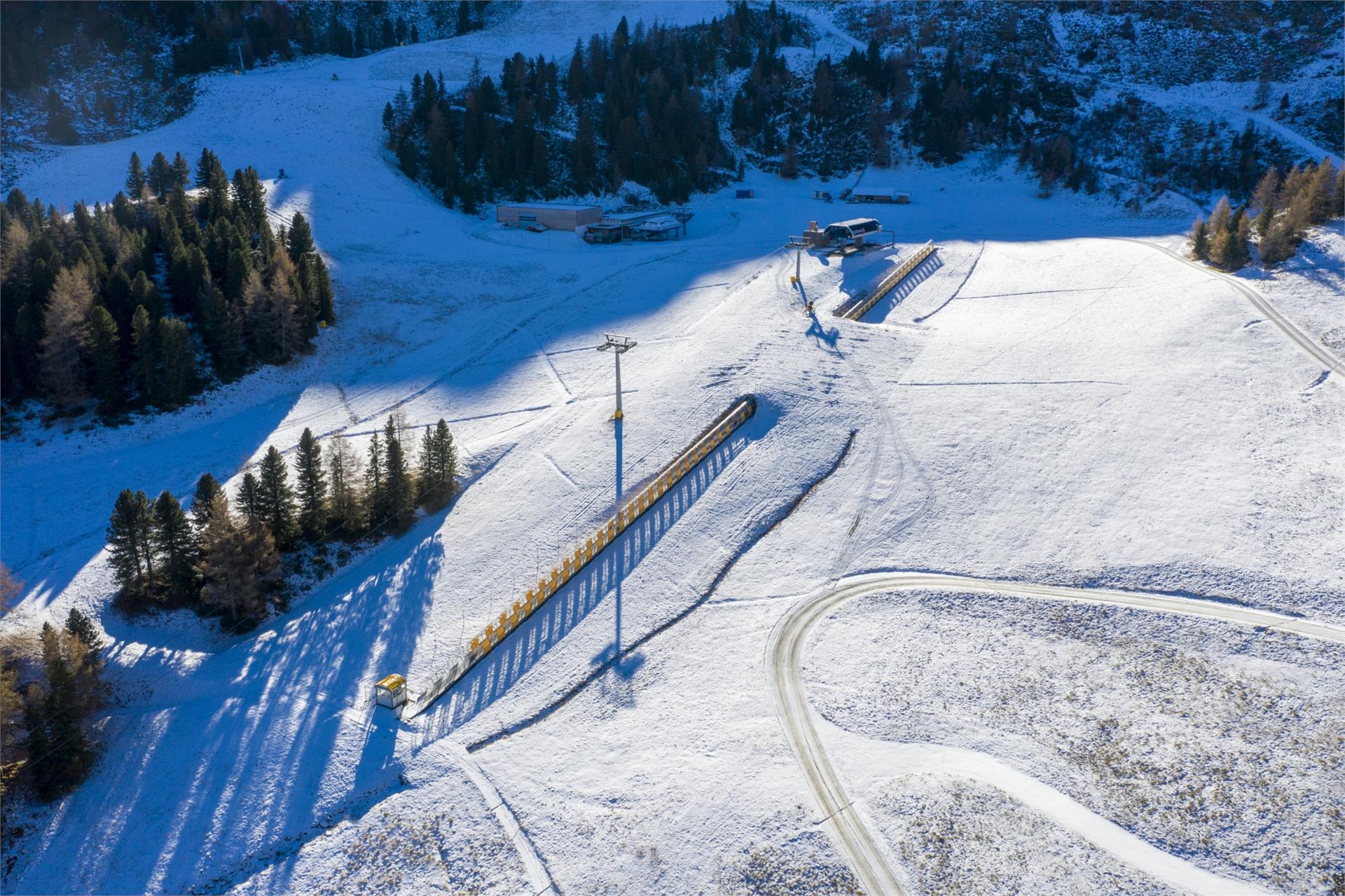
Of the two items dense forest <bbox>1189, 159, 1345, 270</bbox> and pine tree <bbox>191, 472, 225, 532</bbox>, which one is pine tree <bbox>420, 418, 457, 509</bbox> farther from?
dense forest <bbox>1189, 159, 1345, 270</bbox>

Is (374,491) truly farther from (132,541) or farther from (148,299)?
(148,299)

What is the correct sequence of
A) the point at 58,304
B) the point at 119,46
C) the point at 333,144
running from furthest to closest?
the point at 119,46
the point at 333,144
the point at 58,304

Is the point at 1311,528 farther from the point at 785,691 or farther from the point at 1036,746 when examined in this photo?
the point at 785,691

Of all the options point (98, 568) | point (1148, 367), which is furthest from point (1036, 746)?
point (98, 568)

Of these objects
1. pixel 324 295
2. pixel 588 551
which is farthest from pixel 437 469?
pixel 324 295

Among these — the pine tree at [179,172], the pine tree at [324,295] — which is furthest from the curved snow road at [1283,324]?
the pine tree at [179,172]
